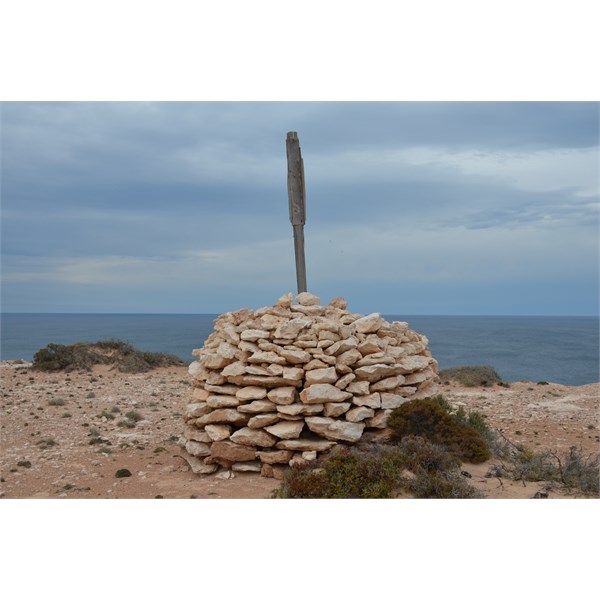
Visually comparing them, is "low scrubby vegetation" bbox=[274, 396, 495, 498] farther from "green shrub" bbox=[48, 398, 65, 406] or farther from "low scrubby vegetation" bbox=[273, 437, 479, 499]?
"green shrub" bbox=[48, 398, 65, 406]

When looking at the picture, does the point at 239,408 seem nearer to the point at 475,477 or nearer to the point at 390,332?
the point at 390,332

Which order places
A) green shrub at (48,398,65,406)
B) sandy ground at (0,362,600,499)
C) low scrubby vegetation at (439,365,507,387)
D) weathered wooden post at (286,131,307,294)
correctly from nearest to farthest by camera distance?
sandy ground at (0,362,600,499), weathered wooden post at (286,131,307,294), green shrub at (48,398,65,406), low scrubby vegetation at (439,365,507,387)

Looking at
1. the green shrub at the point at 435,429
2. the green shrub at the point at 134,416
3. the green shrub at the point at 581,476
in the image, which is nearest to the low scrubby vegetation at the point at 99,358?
the green shrub at the point at 134,416

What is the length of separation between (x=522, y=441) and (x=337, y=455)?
550cm

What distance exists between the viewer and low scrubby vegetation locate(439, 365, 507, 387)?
752 inches

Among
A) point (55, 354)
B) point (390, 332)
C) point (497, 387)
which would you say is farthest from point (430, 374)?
point (55, 354)

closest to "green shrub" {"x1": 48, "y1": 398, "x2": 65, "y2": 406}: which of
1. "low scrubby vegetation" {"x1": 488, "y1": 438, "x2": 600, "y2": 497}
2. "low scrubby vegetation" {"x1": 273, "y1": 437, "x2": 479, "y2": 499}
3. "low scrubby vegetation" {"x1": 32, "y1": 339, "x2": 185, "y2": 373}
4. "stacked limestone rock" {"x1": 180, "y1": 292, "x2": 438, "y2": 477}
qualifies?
"low scrubby vegetation" {"x1": 32, "y1": 339, "x2": 185, "y2": 373}

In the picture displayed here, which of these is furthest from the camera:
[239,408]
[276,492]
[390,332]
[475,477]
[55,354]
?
[55,354]

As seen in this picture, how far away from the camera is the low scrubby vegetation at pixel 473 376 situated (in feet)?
62.7

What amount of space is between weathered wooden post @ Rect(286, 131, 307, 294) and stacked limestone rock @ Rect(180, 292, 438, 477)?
1.08 meters

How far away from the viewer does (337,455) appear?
25.1 ft

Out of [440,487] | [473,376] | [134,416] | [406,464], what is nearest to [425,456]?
[406,464]

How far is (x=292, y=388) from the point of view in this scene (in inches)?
332

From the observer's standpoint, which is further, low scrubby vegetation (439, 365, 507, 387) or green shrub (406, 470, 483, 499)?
low scrubby vegetation (439, 365, 507, 387)
